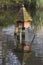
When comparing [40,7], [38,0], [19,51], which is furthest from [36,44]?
[40,7]

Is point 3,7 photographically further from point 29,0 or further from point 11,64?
point 11,64

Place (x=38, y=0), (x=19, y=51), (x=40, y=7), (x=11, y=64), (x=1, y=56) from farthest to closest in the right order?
(x=40, y=7) < (x=38, y=0) < (x=19, y=51) < (x=1, y=56) < (x=11, y=64)

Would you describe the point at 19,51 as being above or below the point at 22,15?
below

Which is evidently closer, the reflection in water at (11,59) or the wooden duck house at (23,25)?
the reflection in water at (11,59)

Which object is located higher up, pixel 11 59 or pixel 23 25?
pixel 23 25

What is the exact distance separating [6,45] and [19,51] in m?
1.11

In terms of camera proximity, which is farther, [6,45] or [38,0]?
[38,0]

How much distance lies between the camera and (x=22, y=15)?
9.80 metres

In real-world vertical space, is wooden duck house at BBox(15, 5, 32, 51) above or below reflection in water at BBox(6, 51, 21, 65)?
above

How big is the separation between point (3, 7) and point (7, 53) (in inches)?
696

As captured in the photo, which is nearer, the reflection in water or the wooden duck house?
the reflection in water

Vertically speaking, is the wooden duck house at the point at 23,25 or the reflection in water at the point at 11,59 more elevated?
the wooden duck house at the point at 23,25

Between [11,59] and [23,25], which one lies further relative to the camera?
[23,25]

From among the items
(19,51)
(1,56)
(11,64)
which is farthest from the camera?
(19,51)
